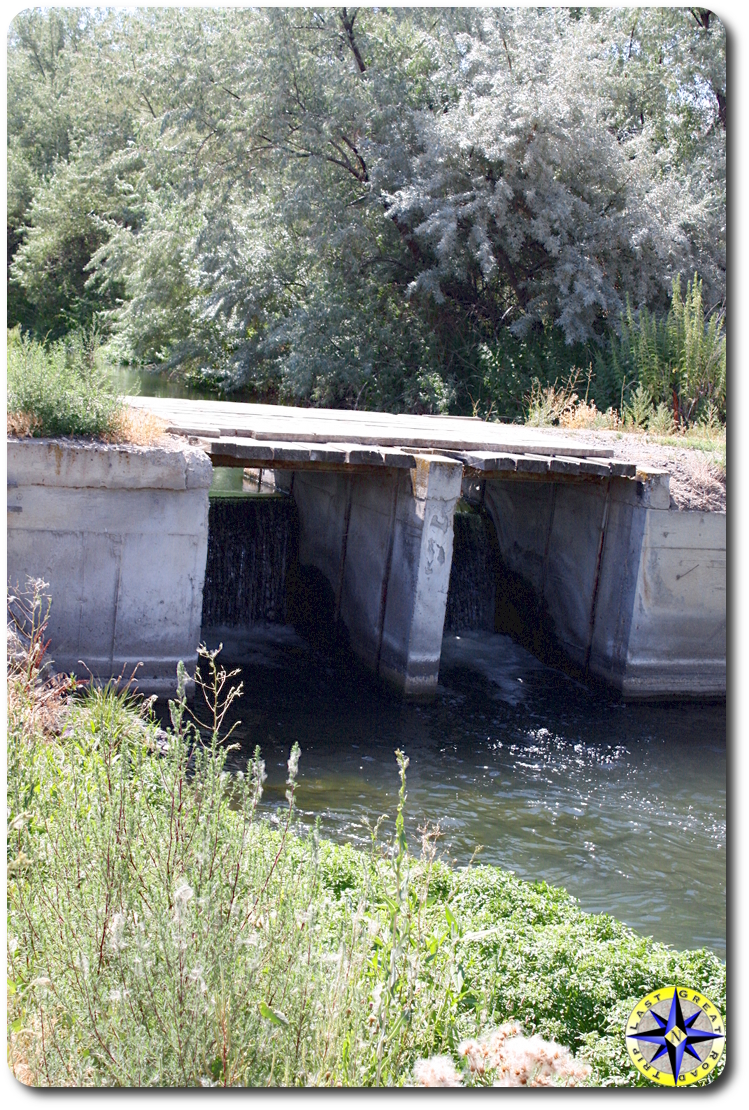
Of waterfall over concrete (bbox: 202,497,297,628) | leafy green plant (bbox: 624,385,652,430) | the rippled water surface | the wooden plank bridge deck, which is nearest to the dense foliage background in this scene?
leafy green plant (bbox: 624,385,652,430)

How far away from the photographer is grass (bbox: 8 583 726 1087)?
8.96 ft

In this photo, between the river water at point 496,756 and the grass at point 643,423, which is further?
the grass at point 643,423

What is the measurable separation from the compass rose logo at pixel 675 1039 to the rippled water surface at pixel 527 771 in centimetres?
220

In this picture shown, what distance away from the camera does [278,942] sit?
2914 millimetres

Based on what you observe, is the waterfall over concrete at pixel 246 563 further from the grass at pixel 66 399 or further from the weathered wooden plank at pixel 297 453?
the grass at pixel 66 399

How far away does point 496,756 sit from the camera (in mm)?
8133

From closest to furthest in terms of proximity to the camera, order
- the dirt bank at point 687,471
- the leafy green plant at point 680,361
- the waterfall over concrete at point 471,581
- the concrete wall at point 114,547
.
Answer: the concrete wall at point 114,547, the dirt bank at point 687,471, the waterfall over concrete at point 471,581, the leafy green plant at point 680,361

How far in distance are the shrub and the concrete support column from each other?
284 cm

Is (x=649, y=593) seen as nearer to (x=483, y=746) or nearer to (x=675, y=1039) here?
(x=483, y=746)

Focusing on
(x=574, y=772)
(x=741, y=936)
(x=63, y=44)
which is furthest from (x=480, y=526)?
(x=63, y=44)

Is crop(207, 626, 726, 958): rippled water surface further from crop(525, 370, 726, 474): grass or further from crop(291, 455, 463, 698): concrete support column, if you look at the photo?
crop(525, 370, 726, 474): grass

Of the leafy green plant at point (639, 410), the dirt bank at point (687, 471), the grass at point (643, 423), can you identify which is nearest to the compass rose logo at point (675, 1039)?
the dirt bank at point (687, 471)

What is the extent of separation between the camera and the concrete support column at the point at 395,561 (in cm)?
900

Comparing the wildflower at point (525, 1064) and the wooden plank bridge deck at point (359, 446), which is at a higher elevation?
the wooden plank bridge deck at point (359, 446)
